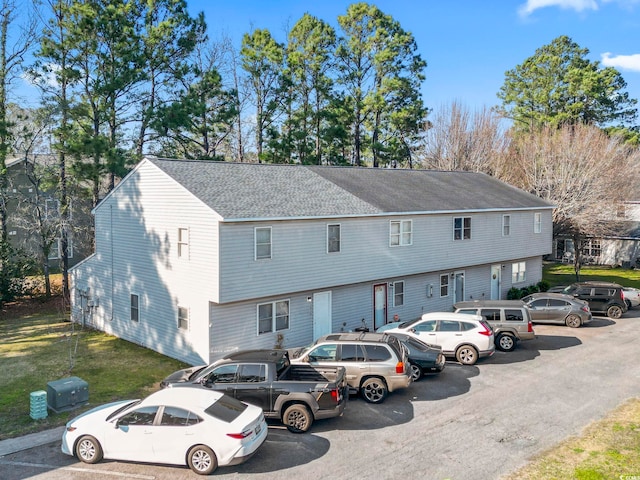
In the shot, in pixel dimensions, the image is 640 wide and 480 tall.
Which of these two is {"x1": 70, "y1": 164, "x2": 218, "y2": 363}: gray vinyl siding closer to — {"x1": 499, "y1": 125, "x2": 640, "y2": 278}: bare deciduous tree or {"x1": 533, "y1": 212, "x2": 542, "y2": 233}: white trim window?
{"x1": 533, "y1": 212, "x2": 542, "y2": 233}: white trim window

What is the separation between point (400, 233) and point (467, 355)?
22.7 ft

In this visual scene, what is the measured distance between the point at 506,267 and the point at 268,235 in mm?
17928

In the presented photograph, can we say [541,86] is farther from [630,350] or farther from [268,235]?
[268,235]

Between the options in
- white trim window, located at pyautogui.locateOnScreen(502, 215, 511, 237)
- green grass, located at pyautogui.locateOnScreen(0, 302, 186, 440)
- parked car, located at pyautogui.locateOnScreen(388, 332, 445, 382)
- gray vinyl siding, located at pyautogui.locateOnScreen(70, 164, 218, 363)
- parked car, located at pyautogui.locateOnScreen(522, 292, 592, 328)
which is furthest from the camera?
white trim window, located at pyautogui.locateOnScreen(502, 215, 511, 237)

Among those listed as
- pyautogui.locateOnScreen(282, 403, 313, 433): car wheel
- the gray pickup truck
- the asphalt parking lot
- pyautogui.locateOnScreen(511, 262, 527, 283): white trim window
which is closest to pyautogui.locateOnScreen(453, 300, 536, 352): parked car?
the asphalt parking lot

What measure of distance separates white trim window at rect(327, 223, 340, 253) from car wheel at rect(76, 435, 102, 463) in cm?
1180

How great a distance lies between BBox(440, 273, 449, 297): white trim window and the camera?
27.2 m

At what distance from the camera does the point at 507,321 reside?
68.9 feet

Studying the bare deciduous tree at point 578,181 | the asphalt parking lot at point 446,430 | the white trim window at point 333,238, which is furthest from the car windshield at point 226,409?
the bare deciduous tree at point 578,181

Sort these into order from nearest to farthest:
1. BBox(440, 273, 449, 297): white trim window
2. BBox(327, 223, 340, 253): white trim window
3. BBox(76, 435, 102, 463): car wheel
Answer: BBox(76, 435, 102, 463): car wheel, BBox(327, 223, 340, 253): white trim window, BBox(440, 273, 449, 297): white trim window

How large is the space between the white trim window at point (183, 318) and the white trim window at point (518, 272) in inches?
818

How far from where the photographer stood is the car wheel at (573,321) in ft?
81.0

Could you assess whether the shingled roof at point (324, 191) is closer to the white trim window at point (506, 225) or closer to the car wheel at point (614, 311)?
the white trim window at point (506, 225)

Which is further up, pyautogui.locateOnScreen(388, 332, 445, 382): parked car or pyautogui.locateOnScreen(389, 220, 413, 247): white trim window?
pyautogui.locateOnScreen(389, 220, 413, 247): white trim window
